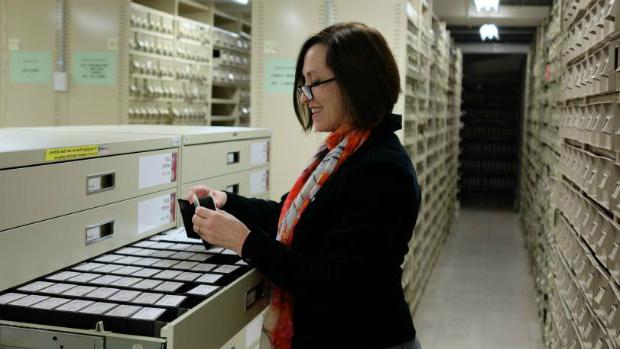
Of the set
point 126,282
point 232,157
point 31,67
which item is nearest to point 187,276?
point 126,282

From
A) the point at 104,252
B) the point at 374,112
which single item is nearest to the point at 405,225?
the point at 374,112

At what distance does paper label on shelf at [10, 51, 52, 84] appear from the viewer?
20.0ft

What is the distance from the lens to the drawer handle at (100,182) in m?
2.10

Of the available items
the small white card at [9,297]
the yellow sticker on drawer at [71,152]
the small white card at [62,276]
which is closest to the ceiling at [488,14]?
the yellow sticker on drawer at [71,152]

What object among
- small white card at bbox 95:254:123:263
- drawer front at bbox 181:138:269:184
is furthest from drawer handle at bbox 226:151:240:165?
small white card at bbox 95:254:123:263

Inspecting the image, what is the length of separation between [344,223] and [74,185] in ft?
2.65

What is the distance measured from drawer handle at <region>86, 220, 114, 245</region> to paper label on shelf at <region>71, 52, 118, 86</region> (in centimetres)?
410

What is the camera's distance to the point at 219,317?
5.65 feet

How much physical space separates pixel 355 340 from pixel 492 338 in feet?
14.6

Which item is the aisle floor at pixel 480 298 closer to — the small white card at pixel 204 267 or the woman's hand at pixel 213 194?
the woman's hand at pixel 213 194

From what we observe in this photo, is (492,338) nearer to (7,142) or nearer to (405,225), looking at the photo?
(405,225)

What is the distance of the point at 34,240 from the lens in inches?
73.5

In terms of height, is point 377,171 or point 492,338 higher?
point 377,171

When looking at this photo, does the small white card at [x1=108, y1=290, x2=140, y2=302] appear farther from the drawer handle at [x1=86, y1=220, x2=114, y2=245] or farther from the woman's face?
the woman's face
